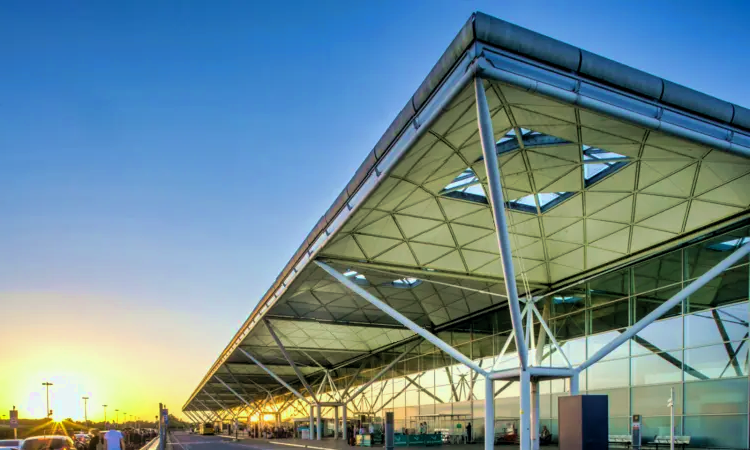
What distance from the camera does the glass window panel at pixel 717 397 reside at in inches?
811

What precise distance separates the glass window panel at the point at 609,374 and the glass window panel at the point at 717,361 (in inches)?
133

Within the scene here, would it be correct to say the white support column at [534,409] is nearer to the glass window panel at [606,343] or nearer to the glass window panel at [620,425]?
the glass window panel at [620,425]

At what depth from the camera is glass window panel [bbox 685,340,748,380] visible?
20.9 m

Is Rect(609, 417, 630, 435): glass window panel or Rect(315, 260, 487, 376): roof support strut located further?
Rect(609, 417, 630, 435): glass window panel

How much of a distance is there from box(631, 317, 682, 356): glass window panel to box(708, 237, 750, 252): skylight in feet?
10.5

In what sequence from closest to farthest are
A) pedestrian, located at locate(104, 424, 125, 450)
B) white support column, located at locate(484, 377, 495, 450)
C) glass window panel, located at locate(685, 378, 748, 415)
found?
1. pedestrian, located at locate(104, 424, 125, 450)
2. glass window panel, located at locate(685, 378, 748, 415)
3. white support column, located at locate(484, 377, 495, 450)

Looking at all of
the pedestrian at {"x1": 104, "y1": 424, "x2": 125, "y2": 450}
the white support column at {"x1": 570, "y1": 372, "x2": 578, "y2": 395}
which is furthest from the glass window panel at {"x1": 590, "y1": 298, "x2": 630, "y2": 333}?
the pedestrian at {"x1": 104, "y1": 424, "x2": 125, "y2": 450}

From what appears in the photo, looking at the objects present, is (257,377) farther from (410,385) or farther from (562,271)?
(562,271)

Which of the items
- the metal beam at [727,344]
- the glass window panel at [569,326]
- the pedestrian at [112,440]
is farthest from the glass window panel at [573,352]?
the pedestrian at [112,440]

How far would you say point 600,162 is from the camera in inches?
726

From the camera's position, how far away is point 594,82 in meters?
13.8

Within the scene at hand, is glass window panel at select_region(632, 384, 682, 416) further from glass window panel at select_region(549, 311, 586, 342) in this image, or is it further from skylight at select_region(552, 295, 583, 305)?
skylight at select_region(552, 295, 583, 305)

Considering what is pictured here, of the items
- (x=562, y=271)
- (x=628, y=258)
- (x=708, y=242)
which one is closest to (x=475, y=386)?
(x=562, y=271)

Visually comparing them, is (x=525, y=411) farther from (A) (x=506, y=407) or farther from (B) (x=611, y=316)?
(A) (x=506, y=407)
